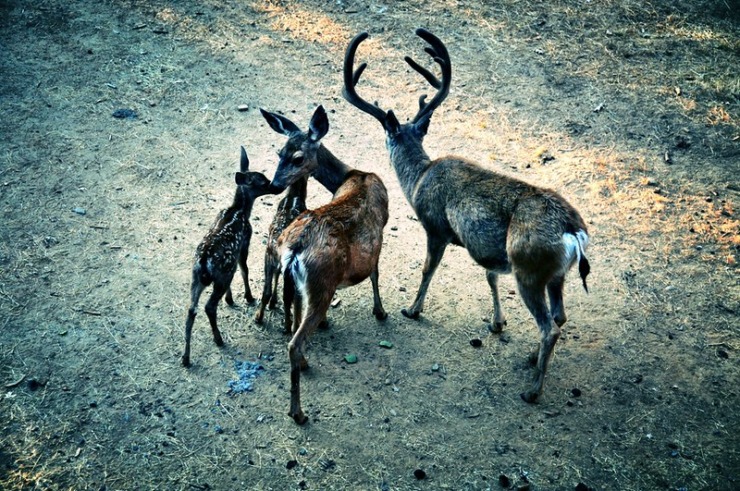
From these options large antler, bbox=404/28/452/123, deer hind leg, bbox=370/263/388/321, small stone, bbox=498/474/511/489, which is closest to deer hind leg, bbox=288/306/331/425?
deer hind leg, bbox=370/263/388/321

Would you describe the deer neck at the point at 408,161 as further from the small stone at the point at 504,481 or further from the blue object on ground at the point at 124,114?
the blue object on ground at the point at 124,114

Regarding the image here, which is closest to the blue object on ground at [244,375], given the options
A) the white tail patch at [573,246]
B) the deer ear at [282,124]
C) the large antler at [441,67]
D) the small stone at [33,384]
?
the small stone at [33,384]

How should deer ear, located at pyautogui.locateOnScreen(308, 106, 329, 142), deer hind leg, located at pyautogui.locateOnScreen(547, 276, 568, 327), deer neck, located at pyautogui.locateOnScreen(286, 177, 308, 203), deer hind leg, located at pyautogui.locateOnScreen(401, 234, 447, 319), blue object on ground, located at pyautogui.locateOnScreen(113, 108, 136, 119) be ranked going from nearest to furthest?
deer hind leg, located at pyautogui.locateOnScreen(547, 276, 568, 327) → deer hind leg, located at pyautogui.locateOnScreen(401, 234, 447, 319) → deer neck, located at pyautogui.locateOnScreen(286, 177, 308, 203) → deer ear, located at pyautogui.locateOnScreen(308, 106, 329, 142) → blue object on ground, located at pyautogui.locateOnScreen(113, 108, 136, 119)

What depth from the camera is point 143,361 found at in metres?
5.64

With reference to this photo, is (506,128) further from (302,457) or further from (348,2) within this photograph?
(302,457)

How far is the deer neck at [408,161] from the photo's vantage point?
21.8 feet

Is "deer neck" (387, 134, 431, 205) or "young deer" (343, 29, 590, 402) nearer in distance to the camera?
"young deer" (343, 29, 590, 402)

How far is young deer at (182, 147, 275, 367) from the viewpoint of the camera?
18.1 ft

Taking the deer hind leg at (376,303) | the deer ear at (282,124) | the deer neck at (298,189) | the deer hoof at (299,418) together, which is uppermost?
the deer ear at (282,124)

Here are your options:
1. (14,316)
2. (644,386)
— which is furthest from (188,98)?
(644,386)

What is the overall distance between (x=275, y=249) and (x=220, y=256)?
1.52 ft

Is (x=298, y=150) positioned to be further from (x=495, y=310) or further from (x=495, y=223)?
(x=495, y=310)

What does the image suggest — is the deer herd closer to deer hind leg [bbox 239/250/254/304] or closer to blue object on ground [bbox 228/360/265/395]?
deer hind leg [bbox 239/250/254/304]

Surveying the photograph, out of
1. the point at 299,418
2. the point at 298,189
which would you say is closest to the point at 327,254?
the point at 299,418
